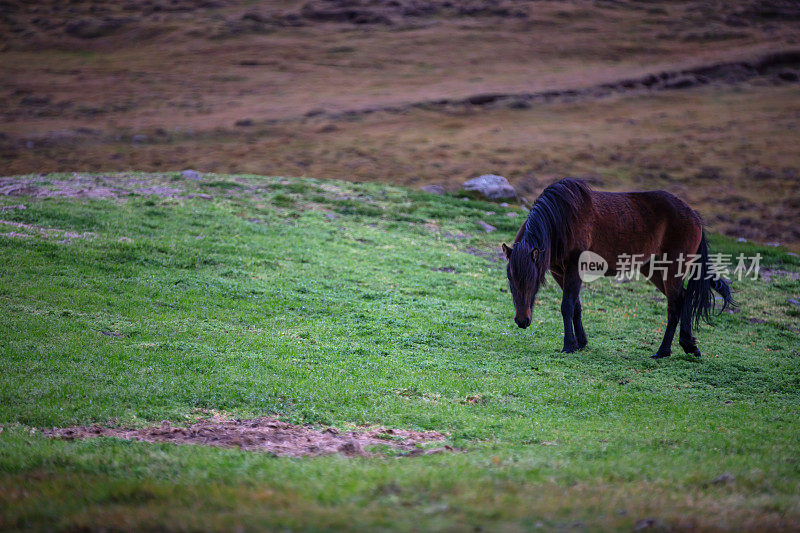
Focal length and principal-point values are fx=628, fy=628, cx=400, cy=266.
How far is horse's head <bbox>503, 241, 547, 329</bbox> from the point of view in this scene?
878 centimetres

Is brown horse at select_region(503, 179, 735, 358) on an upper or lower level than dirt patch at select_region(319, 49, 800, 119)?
lower

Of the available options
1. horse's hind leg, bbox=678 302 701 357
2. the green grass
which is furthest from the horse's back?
the green grass

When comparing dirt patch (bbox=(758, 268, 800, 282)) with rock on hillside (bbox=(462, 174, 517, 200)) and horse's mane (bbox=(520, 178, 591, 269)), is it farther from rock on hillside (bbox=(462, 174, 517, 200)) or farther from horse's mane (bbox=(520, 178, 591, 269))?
horse's mane (bbox=(520, 178, 591, 269))

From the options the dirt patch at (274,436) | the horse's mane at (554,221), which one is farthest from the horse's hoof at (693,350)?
the dirt patch at (274,436)

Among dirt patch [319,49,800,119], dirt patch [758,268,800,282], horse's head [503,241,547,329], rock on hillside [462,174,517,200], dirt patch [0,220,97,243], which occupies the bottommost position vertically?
dirt patch [758,268,800,282]

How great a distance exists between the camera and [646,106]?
36.4 metres

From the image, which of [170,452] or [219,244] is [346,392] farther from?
[219,244]

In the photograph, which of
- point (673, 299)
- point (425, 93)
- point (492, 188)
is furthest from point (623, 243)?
point (425, 93)

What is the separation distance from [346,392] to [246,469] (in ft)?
8.30

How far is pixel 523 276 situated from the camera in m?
8.80

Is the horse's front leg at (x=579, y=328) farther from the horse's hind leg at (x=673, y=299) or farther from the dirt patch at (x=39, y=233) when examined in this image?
the dirt patch at (x=39, y=233)

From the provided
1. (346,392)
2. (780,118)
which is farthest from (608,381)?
(780,118)

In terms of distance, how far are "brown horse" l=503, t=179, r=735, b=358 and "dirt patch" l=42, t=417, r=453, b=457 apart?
3870 millimetres

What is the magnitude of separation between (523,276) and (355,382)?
9.35 feet
